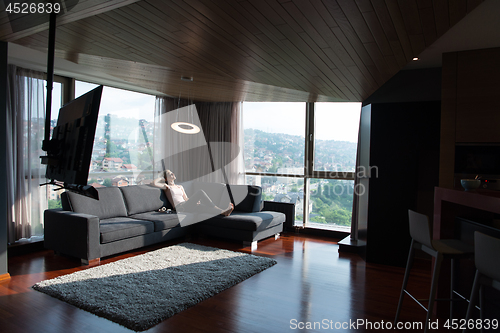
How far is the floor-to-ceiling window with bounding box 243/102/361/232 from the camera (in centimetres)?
632

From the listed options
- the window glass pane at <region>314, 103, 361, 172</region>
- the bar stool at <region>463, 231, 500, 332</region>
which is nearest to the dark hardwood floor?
the bar stool at <region>463, 231, 500, 332</region>

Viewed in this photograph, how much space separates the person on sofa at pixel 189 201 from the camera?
19.2ft

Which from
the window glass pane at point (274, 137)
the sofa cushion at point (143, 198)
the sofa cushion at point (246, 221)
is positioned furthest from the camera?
the window glass pane at point (274, 137)

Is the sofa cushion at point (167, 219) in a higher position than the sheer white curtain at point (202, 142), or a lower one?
lower

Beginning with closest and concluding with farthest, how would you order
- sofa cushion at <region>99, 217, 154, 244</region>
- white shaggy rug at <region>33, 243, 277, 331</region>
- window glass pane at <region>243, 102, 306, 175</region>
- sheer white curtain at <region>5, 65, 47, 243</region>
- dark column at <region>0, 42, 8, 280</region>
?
white shaggy rug at <region>33, 243, 277, 331</region> → dark column at <region>0, 42, 8, 280</region> → sofa cushion at <region>99, 217, 154, 244</region> → sheer white curtain at <region>5, 65, 47, 243</region> → window glass pane at <region>243, 102, 306, 175</region>

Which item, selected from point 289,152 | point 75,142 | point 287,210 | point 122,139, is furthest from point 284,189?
point 75,142

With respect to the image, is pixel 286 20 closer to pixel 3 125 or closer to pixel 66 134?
pixel 66 134

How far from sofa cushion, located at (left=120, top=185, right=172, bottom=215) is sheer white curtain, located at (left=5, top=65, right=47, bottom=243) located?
117 cm

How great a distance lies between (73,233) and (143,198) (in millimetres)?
1563

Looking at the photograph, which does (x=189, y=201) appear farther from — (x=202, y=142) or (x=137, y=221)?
(x=202, y=142)

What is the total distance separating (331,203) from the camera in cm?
A: 644

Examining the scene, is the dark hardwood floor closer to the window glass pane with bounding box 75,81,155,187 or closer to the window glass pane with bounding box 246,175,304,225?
the window glass pane with bounding box 75,81,155,187

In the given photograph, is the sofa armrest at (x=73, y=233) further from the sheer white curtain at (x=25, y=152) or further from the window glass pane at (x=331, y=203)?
the window glass pane at (x=331, y=203)

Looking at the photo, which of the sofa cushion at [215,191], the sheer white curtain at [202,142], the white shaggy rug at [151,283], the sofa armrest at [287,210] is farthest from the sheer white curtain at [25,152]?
the sofa armrest at [287,210]
